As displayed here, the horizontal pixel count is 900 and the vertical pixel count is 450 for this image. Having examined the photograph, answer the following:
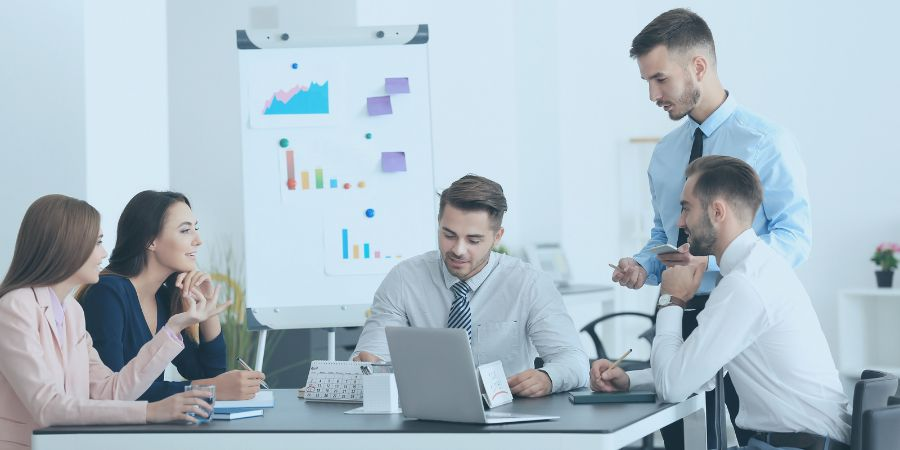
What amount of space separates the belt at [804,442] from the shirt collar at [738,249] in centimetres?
37

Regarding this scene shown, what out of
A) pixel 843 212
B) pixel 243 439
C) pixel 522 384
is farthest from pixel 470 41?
pixel 243 439

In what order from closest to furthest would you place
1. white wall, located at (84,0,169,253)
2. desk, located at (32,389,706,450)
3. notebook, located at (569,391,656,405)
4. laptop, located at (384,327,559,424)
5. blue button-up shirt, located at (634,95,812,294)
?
1. desk, located at (32,389,706,450)
2. laptop, located at (384,327,559,424)
3. notebook, located at (569,391,656,405)
4. blue button-up shirt, located at (634,95,812,294)
5. white wall, located at (84,0,169,253)

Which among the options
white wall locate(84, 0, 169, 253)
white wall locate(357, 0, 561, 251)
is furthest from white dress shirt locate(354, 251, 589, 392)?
white wall locate(357, 0, 561, 251)

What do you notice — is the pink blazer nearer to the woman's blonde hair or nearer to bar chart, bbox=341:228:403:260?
the woman's blonde hair

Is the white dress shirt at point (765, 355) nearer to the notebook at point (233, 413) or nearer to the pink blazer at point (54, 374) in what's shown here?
the notebook at point (233, 413)

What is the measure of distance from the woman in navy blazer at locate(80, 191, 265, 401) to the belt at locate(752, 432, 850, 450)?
1416mm

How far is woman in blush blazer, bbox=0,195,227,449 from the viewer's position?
2.09 meters

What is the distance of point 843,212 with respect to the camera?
19.5 feet

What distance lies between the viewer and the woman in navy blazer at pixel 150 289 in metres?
2.67

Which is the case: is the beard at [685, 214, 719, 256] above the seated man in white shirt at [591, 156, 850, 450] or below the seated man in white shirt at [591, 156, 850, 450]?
above

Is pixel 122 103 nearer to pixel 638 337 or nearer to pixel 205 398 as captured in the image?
pixel 205 398

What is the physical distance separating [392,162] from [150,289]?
110 centimetres

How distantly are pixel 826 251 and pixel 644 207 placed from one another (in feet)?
3.87

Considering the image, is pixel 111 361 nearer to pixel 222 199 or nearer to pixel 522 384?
pixel 522 384
